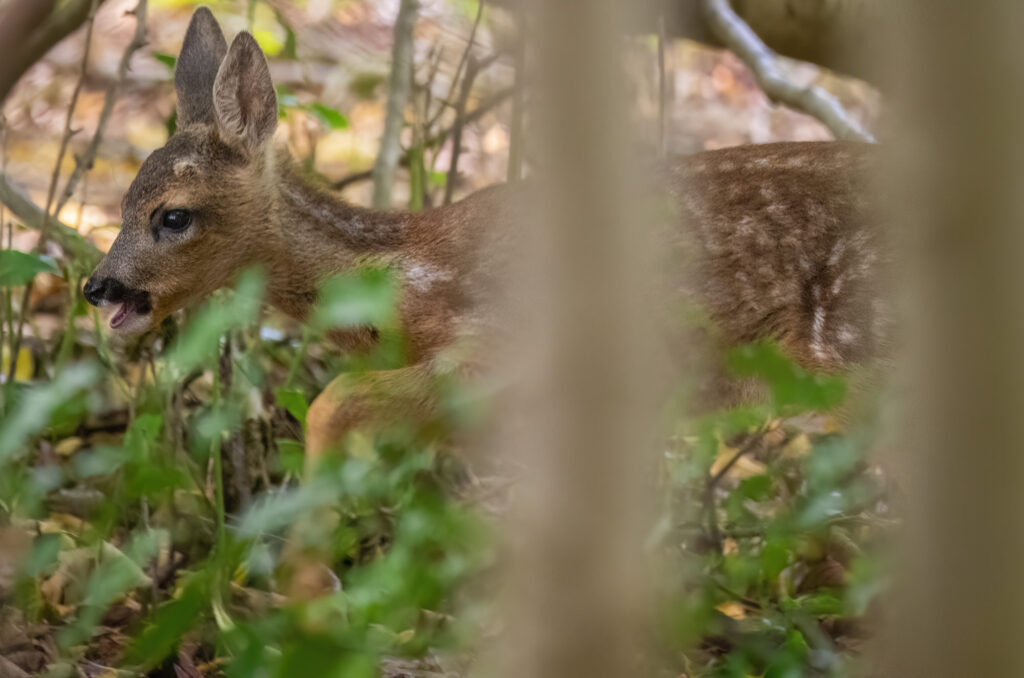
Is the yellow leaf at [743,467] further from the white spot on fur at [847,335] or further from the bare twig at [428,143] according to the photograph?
the bare twig at [428,143]

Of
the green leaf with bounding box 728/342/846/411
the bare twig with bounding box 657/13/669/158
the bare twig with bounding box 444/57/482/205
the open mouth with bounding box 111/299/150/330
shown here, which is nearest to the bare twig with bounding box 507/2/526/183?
the bare twig with bounding box 657/13/669/158

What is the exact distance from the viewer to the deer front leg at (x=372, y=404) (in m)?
2.87

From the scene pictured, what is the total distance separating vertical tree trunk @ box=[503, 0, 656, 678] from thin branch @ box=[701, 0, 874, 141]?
2878mm

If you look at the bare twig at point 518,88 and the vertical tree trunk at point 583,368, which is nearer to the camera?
the vertical tree trunk at point 583,368

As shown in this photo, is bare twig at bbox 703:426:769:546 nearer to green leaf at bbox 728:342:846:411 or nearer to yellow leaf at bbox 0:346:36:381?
green leaf at bbox 728:342:846:411

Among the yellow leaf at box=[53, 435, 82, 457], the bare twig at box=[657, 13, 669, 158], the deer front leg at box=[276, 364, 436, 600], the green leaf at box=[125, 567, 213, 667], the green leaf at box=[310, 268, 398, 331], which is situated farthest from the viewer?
the yellow leaf at box=[53, 435, 82, 457]

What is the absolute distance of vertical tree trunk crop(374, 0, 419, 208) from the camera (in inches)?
159

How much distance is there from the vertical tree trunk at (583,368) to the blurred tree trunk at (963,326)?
24cm

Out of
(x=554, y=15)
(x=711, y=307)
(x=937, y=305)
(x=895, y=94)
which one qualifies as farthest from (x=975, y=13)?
(x=711, y=307)

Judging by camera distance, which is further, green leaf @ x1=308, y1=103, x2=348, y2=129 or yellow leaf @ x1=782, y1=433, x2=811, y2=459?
yellow leaf @ x1=782, y1=433, x2=811, y2=459

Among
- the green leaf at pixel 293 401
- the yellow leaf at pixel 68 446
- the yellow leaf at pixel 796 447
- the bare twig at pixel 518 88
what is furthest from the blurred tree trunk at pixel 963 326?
the yellow leaf at pixel 68 446

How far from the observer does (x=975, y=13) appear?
2.91ft

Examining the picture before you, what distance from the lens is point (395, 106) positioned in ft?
13.6

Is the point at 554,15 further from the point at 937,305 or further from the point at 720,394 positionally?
the point at 720,394
